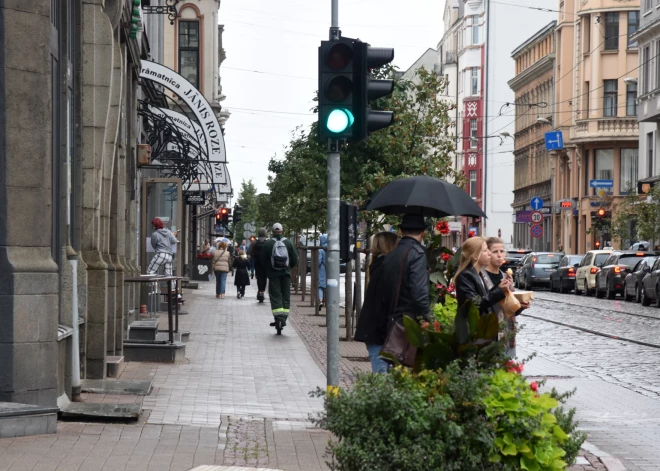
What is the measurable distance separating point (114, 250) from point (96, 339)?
2.87 metres

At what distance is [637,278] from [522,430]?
3449cm

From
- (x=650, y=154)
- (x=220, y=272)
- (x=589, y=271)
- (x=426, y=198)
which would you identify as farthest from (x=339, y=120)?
(x=650, y=154)

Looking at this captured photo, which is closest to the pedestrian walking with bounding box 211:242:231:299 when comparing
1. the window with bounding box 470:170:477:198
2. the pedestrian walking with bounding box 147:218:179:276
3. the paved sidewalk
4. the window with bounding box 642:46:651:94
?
the pedestrian walking with bounding box 147:218:179:276

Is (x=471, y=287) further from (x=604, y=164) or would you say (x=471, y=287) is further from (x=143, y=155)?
(x=604, y=164)

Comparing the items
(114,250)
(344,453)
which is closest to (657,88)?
(114,250)

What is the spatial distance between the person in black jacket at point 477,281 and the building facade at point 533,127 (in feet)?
229

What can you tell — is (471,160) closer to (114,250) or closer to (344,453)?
(114,250)

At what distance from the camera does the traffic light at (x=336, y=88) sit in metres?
9.91

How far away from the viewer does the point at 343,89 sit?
32.7 ft

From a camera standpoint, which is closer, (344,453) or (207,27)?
(344,453)

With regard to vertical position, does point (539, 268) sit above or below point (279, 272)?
below

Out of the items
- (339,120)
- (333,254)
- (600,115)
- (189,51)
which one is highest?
(189,51)

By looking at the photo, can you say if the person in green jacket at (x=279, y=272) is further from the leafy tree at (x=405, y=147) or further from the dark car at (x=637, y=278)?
the dark car at (x=637, y=278)

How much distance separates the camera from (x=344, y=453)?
6.70 meters
